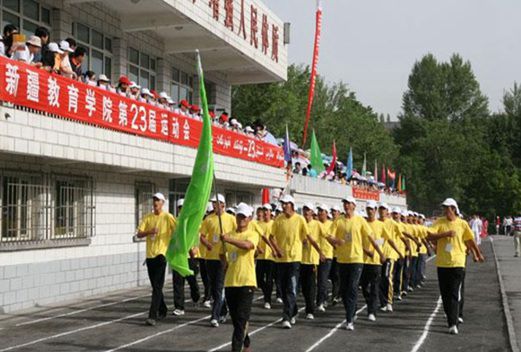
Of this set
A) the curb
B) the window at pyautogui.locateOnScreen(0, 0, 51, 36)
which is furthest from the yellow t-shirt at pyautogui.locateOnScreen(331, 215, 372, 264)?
the window at pyautogui.locateOnScreen(0, 0, 51, 36)

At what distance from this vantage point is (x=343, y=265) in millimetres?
11812

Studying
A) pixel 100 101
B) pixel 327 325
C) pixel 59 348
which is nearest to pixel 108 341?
pixel 59 348

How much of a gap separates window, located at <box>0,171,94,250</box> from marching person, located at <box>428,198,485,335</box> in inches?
278

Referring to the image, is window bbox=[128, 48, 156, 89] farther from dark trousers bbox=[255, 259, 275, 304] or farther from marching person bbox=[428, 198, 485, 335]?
marching person bbox=[428, 198, 485, 335]

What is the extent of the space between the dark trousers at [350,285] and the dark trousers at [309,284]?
0.90 meters

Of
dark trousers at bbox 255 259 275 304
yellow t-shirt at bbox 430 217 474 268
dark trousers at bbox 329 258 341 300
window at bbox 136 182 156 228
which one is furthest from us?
window at bbox 136 182 156 228

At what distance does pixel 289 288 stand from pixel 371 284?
156 centimetres

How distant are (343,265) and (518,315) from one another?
326 centimetres

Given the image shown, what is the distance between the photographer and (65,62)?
538 inches

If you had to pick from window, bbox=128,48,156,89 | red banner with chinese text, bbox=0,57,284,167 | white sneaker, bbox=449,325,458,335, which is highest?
window, bbox=128,48,156,89

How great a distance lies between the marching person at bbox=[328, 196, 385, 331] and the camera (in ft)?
Answer: 37.6

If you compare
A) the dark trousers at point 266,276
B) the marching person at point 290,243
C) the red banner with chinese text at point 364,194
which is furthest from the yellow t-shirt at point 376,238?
the red banner with chinese text at point 364,194

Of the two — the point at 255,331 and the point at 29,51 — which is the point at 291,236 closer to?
the point at 255,331

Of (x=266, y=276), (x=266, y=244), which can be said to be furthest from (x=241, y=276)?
(x=266, y=276)
